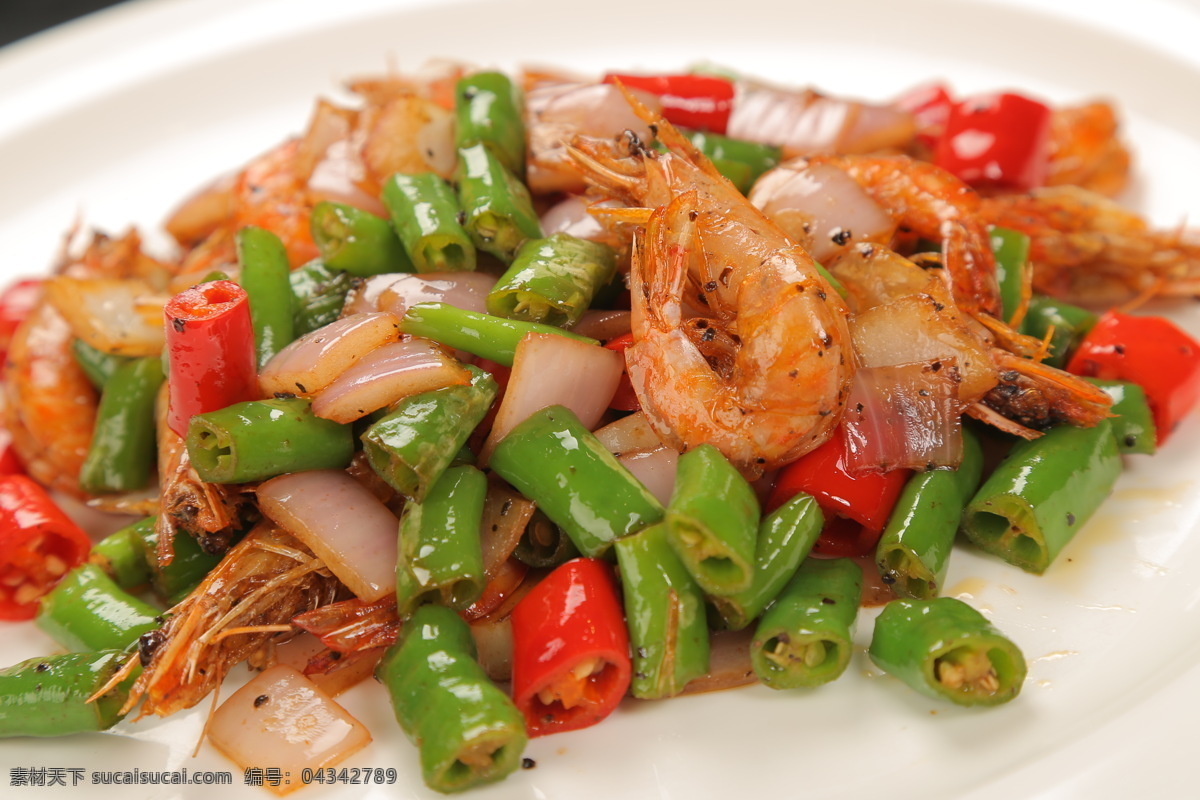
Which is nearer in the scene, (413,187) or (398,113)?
(413,187)

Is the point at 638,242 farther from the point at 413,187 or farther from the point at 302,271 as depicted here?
the point at 302,271

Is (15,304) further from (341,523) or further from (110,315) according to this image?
(341,523)

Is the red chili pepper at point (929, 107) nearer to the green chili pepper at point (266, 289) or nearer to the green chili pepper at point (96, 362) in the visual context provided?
the green chili pepper at point (266, 289)

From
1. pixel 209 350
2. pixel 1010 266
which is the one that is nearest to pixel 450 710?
pixel 209 350

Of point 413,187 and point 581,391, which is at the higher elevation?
point 413,187

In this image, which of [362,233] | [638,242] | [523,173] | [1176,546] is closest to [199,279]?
[362,233]
